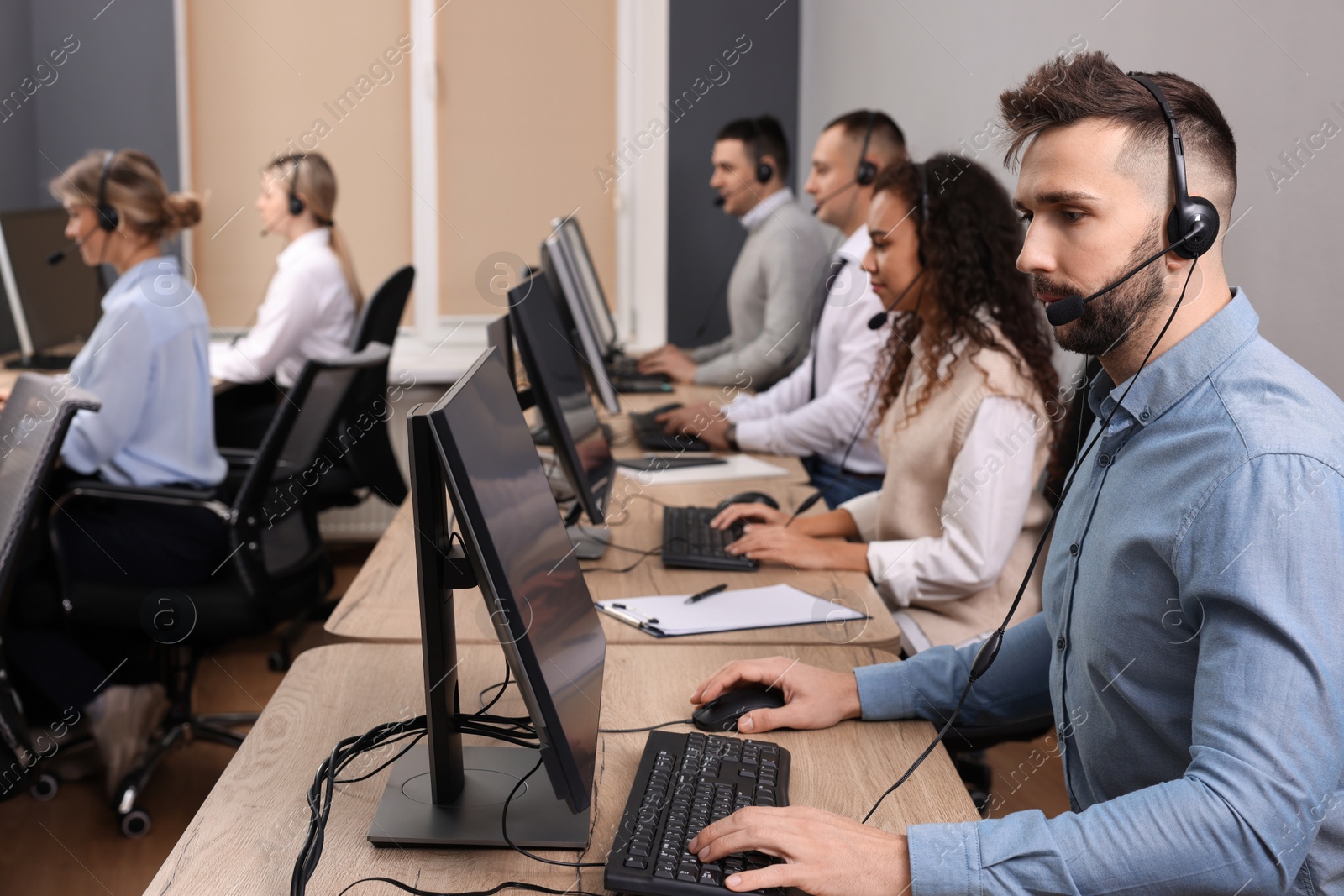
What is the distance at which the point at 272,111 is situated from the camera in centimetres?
432

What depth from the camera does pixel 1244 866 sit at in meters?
0.83

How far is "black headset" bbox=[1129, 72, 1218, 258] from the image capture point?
95cm

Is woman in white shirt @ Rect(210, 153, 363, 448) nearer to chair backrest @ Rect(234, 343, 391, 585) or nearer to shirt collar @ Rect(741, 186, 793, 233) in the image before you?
chair backrest @ Rect(234, 343, 391, 585)

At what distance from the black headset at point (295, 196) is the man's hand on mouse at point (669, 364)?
4.20ft

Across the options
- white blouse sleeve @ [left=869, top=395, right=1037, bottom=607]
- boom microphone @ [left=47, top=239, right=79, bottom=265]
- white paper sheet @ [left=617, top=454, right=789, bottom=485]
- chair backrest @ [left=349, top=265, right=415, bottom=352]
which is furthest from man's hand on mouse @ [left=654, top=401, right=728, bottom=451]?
boom microphone @ [left=47, top=239, right=79, bottom=265]

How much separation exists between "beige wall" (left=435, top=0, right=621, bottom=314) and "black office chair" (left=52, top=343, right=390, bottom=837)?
7.10ft

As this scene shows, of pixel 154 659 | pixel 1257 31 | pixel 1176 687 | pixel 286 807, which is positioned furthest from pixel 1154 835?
pixel 154 659

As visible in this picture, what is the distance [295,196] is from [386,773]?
307 cm

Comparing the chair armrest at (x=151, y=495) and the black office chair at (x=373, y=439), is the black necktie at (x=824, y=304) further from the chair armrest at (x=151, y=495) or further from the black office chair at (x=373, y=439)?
the chair armrest at (x=151, y=495)

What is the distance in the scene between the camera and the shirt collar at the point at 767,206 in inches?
155

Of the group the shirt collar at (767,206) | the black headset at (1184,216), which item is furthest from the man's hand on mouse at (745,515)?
the shirt collar at (767,206)

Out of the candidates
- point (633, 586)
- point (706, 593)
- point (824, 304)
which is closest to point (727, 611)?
point (706, 593)

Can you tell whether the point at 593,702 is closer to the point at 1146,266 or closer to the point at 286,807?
the point at 286,807

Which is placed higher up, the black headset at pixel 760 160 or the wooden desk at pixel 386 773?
the black headset at pixel 760 160
